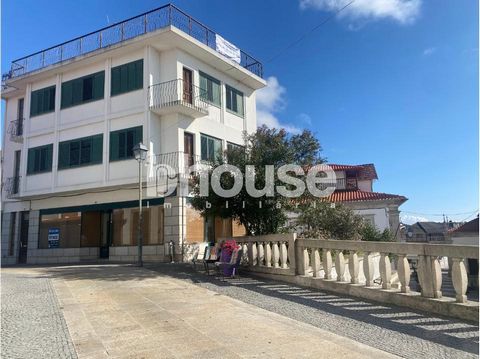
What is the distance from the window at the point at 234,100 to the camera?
22.3 m

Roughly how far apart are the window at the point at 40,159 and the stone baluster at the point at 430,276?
19.7 m

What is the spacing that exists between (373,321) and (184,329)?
9.42 ft

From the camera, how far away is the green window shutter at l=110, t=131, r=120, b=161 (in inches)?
763

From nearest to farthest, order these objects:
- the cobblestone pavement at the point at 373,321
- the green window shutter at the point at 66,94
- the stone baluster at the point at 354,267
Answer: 1. the cobblestone pavement at the point at 373,321
2. the stone baluster at the point at 354,267
3. the green window shutter at the point at 66,94

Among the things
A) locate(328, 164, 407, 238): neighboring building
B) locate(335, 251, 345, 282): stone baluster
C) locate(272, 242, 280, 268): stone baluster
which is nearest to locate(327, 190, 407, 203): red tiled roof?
locate(328, 164, 407, 238): neighboring building

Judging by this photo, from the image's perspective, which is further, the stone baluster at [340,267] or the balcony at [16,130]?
the balcony at [16,130]

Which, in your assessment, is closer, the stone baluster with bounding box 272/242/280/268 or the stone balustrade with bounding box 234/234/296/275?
the stone balustrade with bounding box 234/234/296/275

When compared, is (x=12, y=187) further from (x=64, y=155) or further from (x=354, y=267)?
(x=354, y=267)

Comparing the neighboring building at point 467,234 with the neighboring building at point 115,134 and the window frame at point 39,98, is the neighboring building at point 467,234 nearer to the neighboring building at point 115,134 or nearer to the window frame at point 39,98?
the neighboring building at point 115,134

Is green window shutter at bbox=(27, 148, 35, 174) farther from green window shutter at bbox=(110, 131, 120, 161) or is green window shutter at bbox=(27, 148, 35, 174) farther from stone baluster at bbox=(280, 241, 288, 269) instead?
stone baluster at bbox=(280, 241, 288, 269)

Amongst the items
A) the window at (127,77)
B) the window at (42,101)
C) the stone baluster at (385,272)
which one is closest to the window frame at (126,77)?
the window at (127,77)

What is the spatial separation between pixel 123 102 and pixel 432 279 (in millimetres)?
16305

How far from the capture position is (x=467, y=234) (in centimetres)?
3438

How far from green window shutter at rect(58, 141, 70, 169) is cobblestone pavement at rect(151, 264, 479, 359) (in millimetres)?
14429
